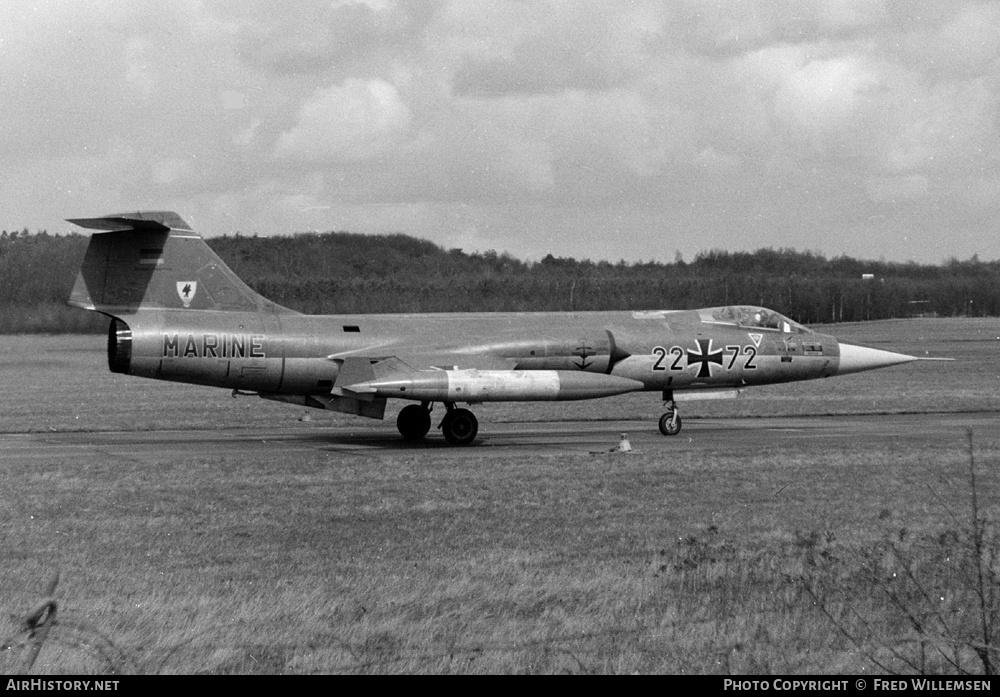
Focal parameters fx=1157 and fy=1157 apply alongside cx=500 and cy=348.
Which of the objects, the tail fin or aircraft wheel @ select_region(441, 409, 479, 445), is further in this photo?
aircraft wheel @ select_region(441, 409, 479, 445)

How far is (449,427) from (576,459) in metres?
3.54

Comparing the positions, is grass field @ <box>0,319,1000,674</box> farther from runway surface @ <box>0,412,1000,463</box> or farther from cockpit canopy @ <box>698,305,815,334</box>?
cockpit canopy @ <box>698,305,815,334</box>

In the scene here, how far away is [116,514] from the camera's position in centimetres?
1334

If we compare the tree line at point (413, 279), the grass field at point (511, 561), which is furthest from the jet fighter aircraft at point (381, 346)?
the tree line at point (413, 279)

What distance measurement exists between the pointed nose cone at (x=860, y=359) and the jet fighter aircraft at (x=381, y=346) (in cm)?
113

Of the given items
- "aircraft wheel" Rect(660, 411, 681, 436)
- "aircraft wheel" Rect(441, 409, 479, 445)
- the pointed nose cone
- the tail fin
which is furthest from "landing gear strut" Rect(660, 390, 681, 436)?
the tail fin

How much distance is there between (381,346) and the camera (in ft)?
71.3

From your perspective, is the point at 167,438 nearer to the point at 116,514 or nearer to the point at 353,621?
the point at 116,514

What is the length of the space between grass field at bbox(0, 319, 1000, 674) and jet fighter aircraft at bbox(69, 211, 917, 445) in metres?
1.81

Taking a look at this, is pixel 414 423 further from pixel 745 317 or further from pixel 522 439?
pixel 745 317

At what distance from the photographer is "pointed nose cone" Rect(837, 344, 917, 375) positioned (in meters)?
25.2

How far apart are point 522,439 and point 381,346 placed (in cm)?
340

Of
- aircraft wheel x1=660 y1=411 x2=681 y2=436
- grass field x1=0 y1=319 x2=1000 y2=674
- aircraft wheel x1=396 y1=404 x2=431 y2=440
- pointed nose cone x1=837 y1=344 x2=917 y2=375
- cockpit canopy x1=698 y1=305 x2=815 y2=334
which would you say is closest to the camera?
grass field x1=0 y1=319 x2=1000 y2=674

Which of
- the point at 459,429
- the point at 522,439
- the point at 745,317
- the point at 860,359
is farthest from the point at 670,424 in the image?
the point at 860,359
